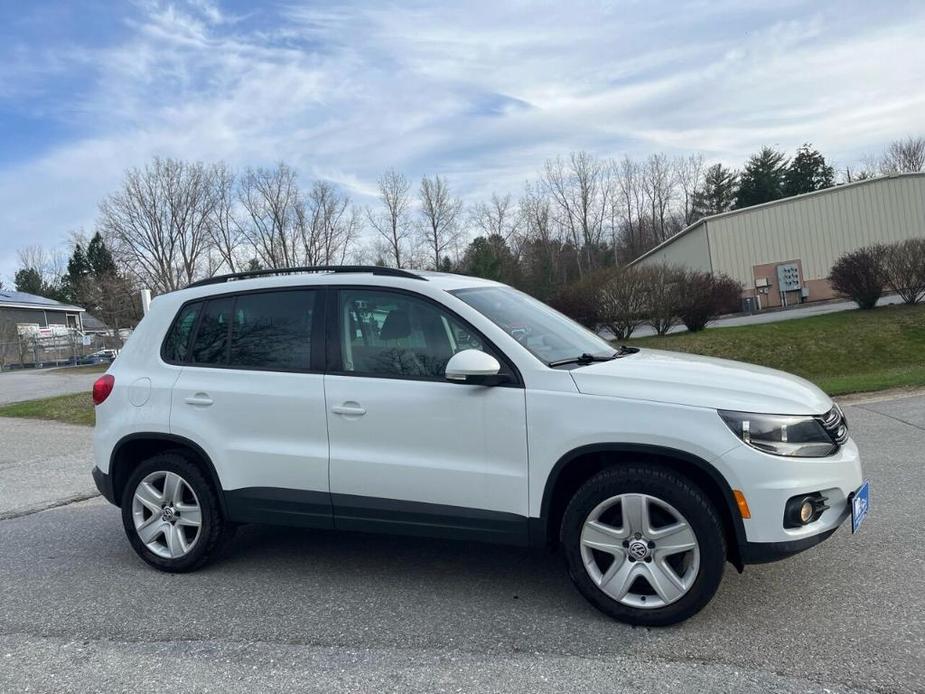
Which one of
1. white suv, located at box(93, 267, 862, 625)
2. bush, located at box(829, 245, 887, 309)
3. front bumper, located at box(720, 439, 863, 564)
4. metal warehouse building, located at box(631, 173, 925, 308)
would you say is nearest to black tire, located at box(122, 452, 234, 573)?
white suv, located at box(93, 267, 862, 625)

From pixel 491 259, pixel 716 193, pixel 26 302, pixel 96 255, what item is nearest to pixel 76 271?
pixel 96 255

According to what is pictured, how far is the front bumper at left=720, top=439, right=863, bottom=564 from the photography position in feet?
11.1

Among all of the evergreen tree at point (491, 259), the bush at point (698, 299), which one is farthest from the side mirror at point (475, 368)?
the evergreen tree at point (491, 259)

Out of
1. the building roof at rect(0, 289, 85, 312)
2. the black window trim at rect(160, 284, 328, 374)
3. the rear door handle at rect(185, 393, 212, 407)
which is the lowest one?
the rear door handle at rect(185, 393, 212, 407)

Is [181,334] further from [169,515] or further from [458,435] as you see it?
[458,435]

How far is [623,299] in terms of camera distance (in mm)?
19656

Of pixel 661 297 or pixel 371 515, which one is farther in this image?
pixel 661 297

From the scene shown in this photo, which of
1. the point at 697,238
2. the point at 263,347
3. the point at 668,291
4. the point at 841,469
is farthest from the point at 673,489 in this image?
the point at 697,238

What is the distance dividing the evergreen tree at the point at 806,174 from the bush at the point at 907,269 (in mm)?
54145

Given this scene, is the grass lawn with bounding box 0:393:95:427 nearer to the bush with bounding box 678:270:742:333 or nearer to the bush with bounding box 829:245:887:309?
the bush with bounding box 678:270:742:333

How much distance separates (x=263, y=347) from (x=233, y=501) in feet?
3.14

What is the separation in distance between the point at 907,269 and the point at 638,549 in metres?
18.6

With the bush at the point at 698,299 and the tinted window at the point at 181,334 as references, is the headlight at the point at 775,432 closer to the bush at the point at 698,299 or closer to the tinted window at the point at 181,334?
the tinted window at the point at 181,334

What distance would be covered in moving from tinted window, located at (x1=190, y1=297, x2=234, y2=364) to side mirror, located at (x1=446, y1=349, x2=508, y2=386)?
5.60 ft
